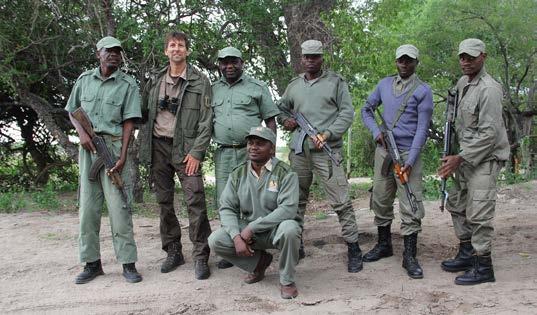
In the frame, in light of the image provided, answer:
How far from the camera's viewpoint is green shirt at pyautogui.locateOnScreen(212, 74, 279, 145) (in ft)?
15.4

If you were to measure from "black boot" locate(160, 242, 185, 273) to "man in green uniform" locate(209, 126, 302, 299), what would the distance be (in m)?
0.82

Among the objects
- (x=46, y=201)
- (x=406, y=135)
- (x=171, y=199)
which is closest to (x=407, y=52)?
(x=406, y=135)

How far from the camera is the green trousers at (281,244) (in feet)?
13.2

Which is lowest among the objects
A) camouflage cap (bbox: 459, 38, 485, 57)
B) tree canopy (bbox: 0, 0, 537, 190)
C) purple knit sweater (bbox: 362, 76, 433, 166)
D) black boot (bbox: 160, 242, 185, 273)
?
black boot (bbox: 160, 242, 185, 273)

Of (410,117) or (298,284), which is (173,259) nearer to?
(298,284)

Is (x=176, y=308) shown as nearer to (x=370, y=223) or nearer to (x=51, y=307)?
(x=51, y=307)

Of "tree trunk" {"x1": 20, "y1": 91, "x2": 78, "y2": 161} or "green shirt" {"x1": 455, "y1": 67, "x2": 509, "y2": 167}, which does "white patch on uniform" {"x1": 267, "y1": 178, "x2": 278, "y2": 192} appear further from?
"tree trunk" {"x1": 20, "y1": 91, "x2": 78, "y2": 161}

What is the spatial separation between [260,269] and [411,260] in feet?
4.54

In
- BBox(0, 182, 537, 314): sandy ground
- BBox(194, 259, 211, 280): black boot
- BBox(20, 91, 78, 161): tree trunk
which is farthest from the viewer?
BBox(20, 91, 78, 161): tree trunk

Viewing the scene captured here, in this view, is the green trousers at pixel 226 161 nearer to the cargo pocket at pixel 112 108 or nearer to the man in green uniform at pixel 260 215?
the man in green uniform at pixel 260 215

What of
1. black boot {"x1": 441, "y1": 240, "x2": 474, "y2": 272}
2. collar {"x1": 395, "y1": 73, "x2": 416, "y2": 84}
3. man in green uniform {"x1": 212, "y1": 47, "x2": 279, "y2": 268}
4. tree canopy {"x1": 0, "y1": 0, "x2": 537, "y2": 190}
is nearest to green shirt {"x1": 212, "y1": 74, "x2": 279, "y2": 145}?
man in green uniform {"x1": 212, "y1": 47, "x2": 279, "y2": 268}

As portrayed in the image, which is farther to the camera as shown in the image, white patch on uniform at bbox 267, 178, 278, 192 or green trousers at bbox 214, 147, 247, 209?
green trousers at bbox 214, 147, 247, 209

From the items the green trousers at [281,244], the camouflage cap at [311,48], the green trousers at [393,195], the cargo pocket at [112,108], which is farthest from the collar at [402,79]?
the cargo pocket at [112,108]

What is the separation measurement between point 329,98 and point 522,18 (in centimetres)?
1448
